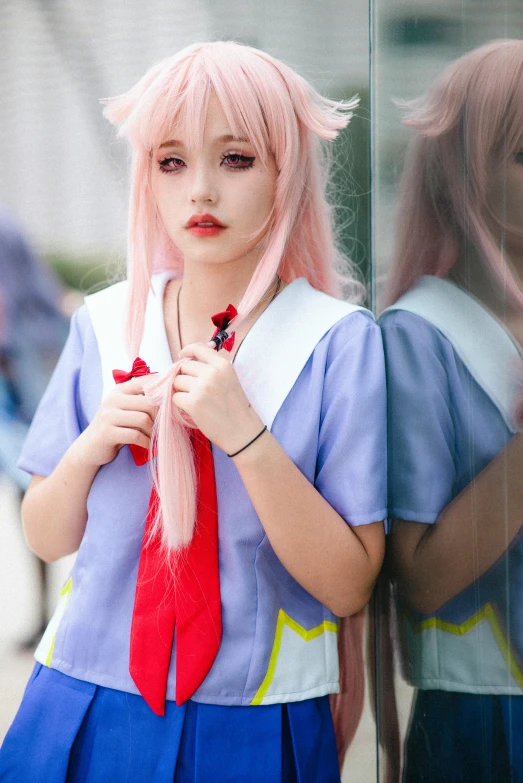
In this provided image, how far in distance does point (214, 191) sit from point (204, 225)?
0.15ft

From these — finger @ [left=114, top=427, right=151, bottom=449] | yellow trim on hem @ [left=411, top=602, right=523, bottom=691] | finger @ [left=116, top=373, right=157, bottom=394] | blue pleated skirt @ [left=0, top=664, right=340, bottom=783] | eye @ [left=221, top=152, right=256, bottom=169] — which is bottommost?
blue pleated skirt @ [left=0, top=664, right=340, bottom=783]

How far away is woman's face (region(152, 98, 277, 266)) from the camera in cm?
118

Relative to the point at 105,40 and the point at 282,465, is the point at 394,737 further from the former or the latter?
the point at 105,40

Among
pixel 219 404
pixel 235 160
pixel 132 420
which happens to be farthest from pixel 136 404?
pixel 235 160

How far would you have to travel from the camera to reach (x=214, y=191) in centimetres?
118

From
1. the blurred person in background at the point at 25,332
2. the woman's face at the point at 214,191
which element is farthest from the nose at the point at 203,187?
the blurred person in background at the point at 25,332

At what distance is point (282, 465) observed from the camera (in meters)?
1.12

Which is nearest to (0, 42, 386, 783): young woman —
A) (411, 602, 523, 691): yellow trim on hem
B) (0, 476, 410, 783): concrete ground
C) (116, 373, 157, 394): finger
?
(116, 373, 157, 394): finger

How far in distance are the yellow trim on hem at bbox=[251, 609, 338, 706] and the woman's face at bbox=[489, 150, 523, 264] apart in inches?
23.4

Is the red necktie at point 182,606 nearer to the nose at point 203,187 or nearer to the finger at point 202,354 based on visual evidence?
the finger at point 202,354

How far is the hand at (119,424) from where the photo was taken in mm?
1183

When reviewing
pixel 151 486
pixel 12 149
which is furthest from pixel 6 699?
pixel 12 149

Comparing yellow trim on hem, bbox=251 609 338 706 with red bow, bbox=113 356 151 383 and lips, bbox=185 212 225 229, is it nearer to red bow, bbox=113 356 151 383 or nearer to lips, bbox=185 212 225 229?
red bow, bbox=113 356 151 383

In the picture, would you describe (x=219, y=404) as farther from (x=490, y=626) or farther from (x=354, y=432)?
(x=490, y=626)
